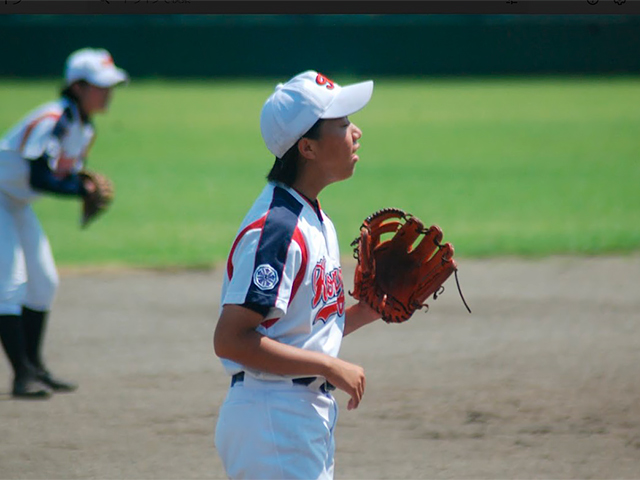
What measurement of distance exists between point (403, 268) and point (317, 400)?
0.79 meters

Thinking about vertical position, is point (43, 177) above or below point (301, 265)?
below

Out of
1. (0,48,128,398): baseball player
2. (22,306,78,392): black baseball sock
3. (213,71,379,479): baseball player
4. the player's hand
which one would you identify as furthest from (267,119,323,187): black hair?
(22,306,78,392): black baseball sock

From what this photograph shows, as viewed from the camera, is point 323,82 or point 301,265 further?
point 323,82

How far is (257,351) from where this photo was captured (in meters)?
2.41

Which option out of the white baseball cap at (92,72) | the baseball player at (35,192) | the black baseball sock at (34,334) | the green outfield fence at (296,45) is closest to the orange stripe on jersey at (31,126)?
the baseball player at (35,192)

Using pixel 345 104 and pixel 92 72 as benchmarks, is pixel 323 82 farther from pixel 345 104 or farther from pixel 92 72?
pixel 92 72

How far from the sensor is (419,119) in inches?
960

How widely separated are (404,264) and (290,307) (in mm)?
803

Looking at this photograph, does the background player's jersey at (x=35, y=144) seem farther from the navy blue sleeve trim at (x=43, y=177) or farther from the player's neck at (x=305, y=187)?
the player's neck at (x=305, y=187)

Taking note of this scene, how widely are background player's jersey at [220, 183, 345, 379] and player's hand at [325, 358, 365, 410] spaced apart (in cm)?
14

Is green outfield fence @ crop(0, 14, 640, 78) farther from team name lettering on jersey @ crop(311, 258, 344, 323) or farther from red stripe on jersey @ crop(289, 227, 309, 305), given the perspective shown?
red stripe on jersey @ crop(289, 227, 309, 305)

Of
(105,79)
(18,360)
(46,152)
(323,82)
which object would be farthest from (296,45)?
(323,82)

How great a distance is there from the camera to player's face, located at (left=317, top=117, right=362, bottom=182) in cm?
263

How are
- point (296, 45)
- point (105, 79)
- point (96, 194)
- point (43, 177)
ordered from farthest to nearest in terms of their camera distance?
point (296, 45) → point (96, 194) → point (105, 79) → point (43, 177)
